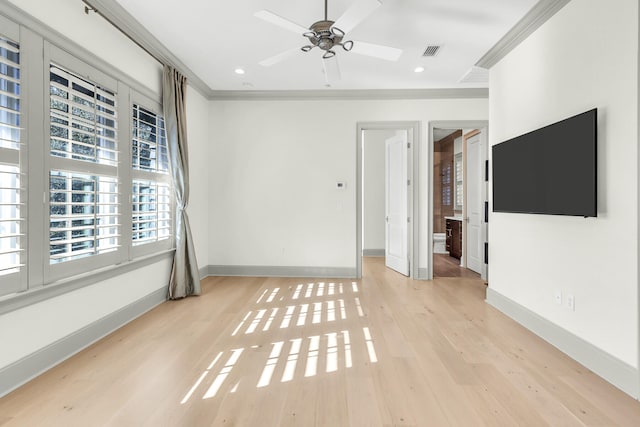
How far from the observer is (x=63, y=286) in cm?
236

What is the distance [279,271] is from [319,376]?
9.60 feet

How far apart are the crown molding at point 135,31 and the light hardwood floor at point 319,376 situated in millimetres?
2806

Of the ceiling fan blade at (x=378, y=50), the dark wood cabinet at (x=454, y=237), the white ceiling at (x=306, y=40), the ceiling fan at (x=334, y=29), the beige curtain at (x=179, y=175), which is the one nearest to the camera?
the ceiling fan at (x=334, y=29)

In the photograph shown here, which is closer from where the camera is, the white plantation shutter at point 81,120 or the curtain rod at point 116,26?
the white plantation shutter at point 81,120

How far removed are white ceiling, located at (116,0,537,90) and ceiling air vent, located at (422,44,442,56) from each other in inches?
2.3

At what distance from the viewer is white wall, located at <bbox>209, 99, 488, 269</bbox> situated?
493cm

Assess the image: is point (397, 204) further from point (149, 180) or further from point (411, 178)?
point (149, 180)

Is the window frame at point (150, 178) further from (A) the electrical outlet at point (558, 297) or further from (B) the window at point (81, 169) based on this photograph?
(A) the electrical outlet at point (558, 297)

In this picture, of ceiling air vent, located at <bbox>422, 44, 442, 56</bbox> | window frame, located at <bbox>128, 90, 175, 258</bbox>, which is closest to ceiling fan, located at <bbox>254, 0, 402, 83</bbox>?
ceiling air vent, located at <bbox>422, 44, 442, 56</bbox>

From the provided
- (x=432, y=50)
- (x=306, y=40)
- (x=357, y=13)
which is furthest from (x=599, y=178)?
(x=306, y=40)

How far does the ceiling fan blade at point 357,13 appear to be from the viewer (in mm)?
1976

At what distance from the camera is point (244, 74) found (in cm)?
427

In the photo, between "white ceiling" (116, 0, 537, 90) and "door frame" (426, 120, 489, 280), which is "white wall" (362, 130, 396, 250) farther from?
"white ceiling" (116, 0, 537, 90)

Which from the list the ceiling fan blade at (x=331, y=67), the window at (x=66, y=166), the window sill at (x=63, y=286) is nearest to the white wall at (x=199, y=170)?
the window at (x=66, y=166)
